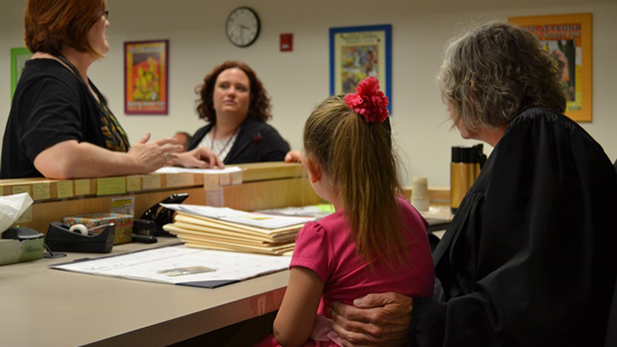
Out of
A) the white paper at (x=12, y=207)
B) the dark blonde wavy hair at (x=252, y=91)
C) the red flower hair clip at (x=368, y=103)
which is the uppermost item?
the dark blonde wavy hair at (x=252, y=91)

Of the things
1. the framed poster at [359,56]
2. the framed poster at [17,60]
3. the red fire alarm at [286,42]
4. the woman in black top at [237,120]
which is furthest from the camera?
the framed poster at [17,60]

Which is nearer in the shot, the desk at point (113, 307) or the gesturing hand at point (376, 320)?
the desk at point (113, 307)

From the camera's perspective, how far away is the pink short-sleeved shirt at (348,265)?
1.37 m

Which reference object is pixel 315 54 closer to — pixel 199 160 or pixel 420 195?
pixel 420 195

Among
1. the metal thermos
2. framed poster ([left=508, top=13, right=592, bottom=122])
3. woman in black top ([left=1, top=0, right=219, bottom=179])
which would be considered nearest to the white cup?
the metal thermos

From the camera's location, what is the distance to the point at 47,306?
51.4 inches

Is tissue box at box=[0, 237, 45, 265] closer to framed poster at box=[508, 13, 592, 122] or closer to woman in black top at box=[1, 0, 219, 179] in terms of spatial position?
woman in black top at box=[1, 0, 219, 179]

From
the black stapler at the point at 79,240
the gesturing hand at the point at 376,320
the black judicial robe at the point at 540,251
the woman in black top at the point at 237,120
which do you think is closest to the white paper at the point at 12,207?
the black stapler at the point at 79,240

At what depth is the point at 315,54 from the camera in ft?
18.6

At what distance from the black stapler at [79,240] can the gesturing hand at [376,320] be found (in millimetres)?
738

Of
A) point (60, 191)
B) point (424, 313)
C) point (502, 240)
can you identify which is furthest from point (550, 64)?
point (60, 191)

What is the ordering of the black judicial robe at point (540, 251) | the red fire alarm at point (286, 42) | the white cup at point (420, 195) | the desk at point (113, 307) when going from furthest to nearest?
Result: the red fire alarm at point (286, 42) < the white cup at point (420, 195) < the black judicial robe at point (540, 251) < the desk at point (113, 307)

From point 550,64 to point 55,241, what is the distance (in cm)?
131

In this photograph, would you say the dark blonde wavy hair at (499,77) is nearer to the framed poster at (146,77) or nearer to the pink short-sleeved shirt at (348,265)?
the pink short-sleeved shirt at (348,265)
